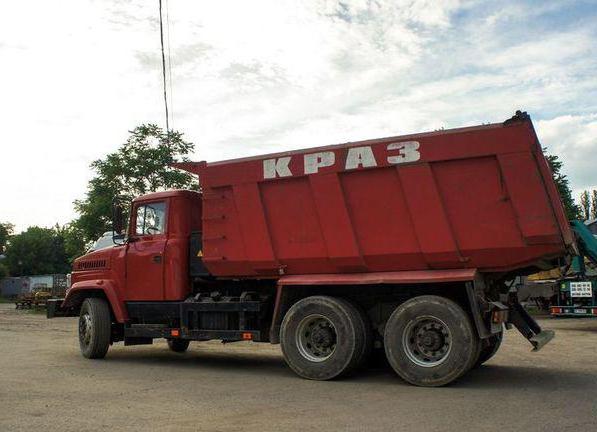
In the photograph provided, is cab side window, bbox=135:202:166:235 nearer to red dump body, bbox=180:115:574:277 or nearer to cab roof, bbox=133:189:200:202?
cab roof, bbox=133:189:200:202

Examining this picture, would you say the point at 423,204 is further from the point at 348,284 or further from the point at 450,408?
the point at 450,408

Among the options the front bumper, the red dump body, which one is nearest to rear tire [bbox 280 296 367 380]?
the red dump body

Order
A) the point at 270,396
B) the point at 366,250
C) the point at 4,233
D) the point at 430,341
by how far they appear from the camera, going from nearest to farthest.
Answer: the point at 270,396 → the point at 430,341 → the point at 366,250 → the point at 4,233

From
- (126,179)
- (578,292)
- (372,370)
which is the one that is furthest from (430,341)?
(126,179)

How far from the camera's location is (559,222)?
735 cm

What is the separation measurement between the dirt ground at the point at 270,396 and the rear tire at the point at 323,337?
0.23 m

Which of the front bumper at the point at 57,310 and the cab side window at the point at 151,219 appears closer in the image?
the cab side window at the point at 151,219

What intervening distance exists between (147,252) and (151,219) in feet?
1.82

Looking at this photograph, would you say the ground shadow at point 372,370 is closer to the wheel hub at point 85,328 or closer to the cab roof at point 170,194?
the wheel hub at point 85,328

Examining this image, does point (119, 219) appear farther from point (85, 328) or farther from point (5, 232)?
point (5, 232)

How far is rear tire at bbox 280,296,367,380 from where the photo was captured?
804 centimetres

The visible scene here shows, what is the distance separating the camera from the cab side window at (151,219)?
33.4 ft

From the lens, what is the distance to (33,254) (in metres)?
84.6

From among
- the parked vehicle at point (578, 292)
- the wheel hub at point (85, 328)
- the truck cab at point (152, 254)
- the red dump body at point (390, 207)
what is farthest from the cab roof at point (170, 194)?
the parked vehicle at point (578, 292)
